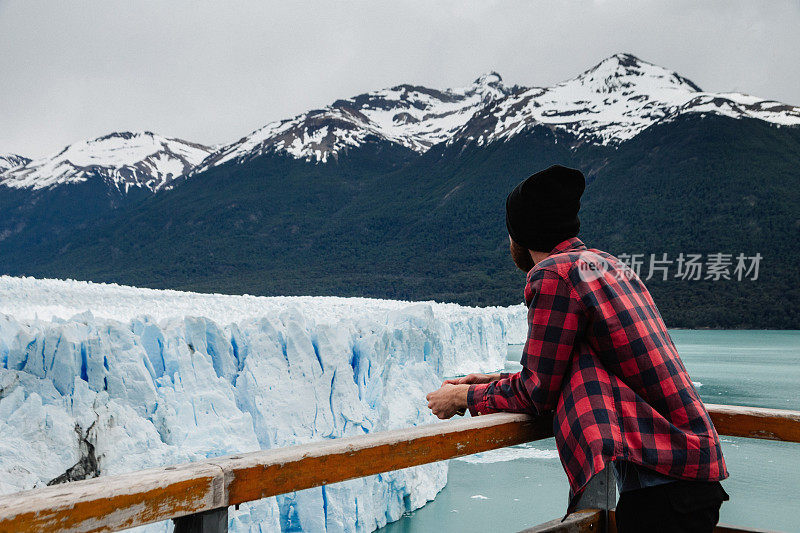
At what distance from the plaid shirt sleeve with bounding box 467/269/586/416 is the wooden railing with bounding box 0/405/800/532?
0.08m

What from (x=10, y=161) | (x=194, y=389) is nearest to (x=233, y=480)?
(x=194, y=389)

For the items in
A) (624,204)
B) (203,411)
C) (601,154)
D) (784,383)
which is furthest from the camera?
(601,154)

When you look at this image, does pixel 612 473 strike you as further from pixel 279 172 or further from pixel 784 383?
pixel 279 172

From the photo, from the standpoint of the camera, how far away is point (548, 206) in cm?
84

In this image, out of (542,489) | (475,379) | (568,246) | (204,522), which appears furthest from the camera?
(542,489)

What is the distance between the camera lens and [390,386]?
6.56m

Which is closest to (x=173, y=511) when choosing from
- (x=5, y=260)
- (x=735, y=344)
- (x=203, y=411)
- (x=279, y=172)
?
(x=203, y=411)

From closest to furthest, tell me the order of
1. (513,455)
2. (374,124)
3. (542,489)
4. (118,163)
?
(542,489)
(513,455)
(374,124)
(118,163)

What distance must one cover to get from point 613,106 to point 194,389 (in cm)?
6126

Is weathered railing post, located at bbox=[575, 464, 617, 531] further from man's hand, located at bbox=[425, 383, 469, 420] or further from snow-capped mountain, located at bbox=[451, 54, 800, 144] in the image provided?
snow-capped mountain, located at bbox=[451, 54, 800, 144]

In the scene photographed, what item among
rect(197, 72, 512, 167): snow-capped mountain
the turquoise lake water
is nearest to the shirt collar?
the turquoise lake water

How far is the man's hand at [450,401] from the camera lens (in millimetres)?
938

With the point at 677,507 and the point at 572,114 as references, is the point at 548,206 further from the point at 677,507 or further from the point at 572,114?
the point at 572,114

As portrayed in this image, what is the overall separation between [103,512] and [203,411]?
4.45 meters
